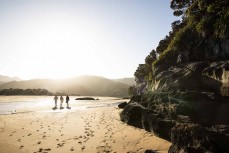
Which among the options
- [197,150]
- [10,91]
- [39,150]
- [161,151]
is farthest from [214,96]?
[10,91]

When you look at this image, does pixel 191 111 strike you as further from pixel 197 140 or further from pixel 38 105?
pixel 38 105

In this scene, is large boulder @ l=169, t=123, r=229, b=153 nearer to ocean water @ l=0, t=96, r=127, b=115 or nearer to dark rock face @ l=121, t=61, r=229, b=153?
dark rock face @ l=121, t=61, r=229, b=153

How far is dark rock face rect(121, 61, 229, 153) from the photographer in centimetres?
727

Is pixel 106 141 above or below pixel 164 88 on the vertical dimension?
below

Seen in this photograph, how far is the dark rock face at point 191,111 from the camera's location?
A: 727 cm

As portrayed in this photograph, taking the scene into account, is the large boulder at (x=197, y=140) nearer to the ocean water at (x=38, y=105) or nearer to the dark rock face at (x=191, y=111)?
the dark rock face at (x=191, y=111)

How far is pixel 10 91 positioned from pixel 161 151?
346 ft

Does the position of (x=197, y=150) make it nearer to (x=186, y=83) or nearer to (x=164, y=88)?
(x=186, y=83)

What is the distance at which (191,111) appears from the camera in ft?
40.4

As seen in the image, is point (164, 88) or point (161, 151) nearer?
point (161, 151)

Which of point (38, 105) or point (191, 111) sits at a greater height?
point (191, 111)

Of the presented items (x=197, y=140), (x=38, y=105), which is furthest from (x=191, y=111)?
(x=38, y=105)

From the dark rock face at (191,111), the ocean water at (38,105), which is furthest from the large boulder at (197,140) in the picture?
the ocean water at (38,105)

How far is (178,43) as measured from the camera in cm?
2412
